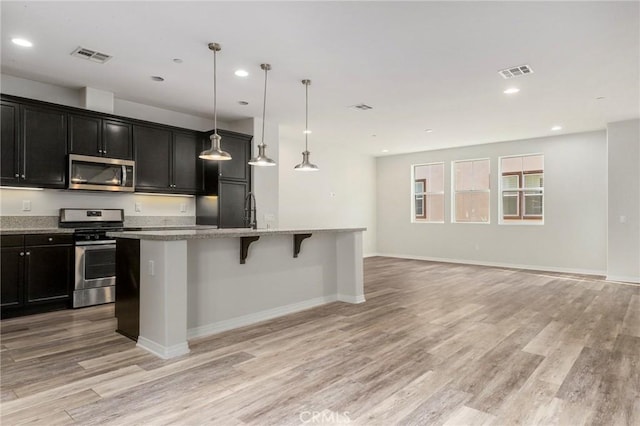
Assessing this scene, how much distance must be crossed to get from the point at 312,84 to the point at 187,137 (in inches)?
93.0

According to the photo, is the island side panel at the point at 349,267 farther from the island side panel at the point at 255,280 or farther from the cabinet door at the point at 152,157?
the cabinet door at the point at 152,157

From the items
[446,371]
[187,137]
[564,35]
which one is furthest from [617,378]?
[187,137]

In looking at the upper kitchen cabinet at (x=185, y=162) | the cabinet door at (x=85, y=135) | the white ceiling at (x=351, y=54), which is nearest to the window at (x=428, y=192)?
the white ceiling at (x=351, y=54)

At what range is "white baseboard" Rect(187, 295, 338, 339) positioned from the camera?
3.49 metres

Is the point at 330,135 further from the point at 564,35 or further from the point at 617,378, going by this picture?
the point at 617,378

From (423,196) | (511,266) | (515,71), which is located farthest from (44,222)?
(511,266)

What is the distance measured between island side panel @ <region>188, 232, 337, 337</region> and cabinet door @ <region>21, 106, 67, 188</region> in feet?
8.01

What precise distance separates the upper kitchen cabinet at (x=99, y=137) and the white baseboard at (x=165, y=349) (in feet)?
9.51

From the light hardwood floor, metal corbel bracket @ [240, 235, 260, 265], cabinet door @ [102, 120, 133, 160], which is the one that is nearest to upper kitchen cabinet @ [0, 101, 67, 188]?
cabinet door @ [102, 120, 133, 160]

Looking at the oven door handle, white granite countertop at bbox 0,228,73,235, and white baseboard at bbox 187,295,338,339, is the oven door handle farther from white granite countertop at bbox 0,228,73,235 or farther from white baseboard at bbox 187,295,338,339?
white baseboard at bbox 187,295,338,339

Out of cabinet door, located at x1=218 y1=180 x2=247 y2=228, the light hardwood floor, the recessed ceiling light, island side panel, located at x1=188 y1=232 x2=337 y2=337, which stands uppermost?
the recessed ceiling light

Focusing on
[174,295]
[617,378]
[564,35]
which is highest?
[564,35]

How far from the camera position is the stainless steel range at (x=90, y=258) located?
4.55 meters

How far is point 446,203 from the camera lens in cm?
934
